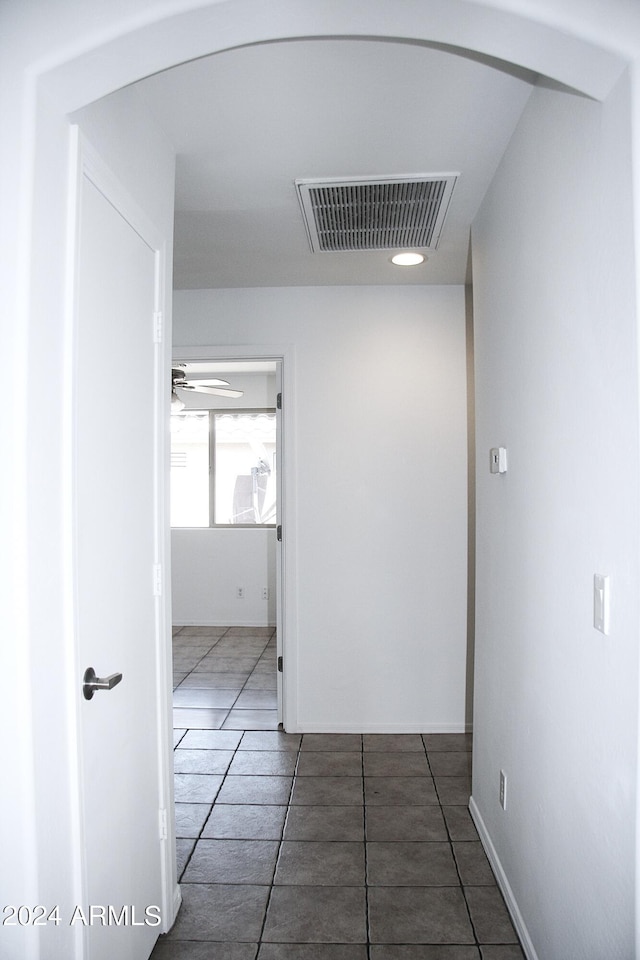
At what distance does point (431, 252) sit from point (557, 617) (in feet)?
6.74

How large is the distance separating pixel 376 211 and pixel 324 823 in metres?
2.44

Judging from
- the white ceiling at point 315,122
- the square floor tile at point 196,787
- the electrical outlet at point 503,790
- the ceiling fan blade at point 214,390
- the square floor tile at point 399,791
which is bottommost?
the square floor tile at point 399,791

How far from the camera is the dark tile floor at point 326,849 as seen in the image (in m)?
2.06

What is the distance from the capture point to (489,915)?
2.16m

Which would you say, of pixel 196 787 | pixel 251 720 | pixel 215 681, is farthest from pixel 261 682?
pixel 196 787

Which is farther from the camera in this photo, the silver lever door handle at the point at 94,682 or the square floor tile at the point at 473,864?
the square floor tile at the point at 473,864

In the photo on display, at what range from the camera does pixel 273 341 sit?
378cm

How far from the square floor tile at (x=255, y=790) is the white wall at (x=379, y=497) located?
63 cm

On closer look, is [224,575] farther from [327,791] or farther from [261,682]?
[327,791]

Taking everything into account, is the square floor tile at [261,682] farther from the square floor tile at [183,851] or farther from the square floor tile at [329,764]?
the square floor tile at [183,851]

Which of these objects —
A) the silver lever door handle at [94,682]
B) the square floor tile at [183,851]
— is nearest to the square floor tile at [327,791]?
the square floor tile at [183,851]

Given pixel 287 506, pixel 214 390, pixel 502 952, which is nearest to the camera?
pixel 502 952

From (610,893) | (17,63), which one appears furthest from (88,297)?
(610,893)

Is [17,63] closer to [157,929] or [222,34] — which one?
[222,34]
